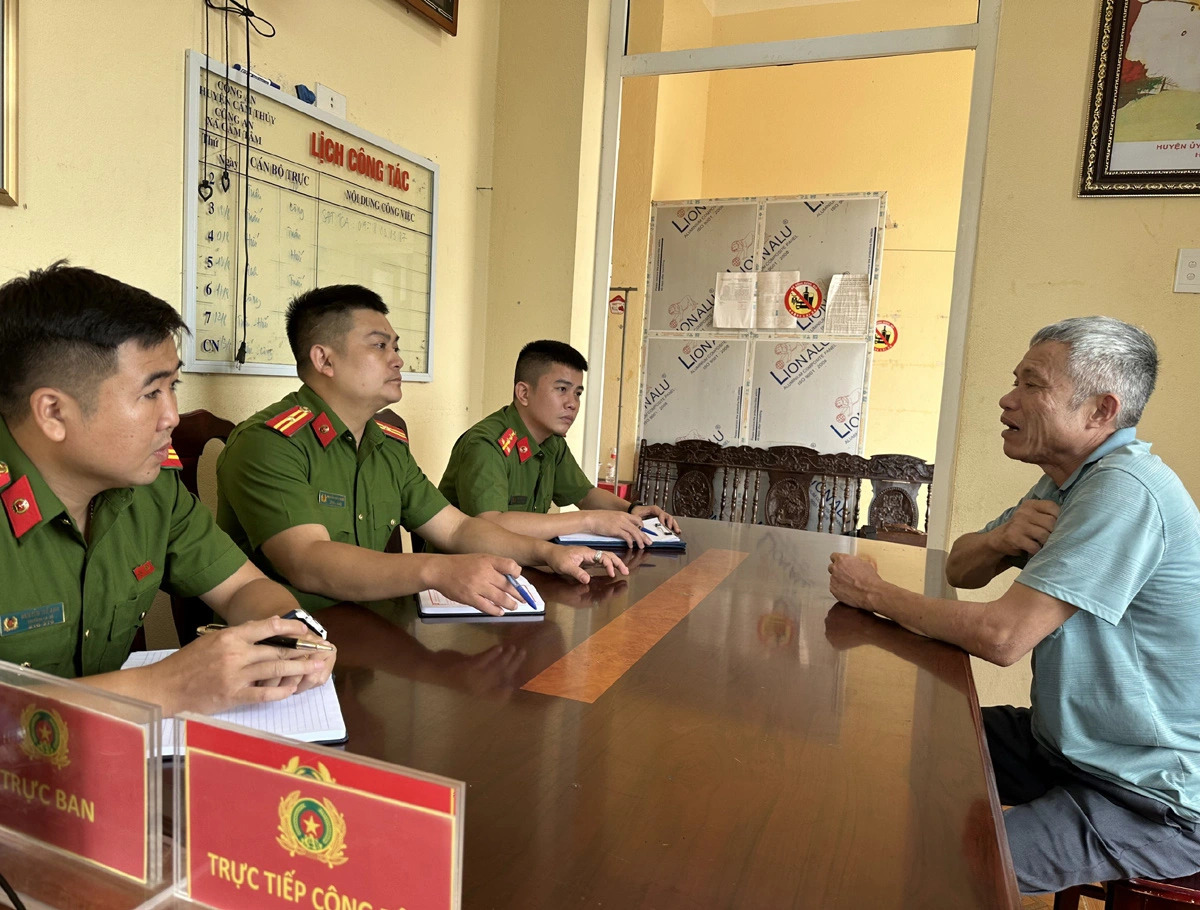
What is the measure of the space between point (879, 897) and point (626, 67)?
3.41m

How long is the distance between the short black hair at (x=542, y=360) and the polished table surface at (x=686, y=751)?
1191mm

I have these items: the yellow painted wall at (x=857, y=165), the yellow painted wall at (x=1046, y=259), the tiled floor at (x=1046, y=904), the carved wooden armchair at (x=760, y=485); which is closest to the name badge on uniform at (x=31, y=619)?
the tiled floor at (x=1046, y=904)

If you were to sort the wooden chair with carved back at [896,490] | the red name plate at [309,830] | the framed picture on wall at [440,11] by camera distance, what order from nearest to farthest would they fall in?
the red name plate at [309,830]
the framed picture on wall at [440,11]
the wooden chair with carved back at [896,490]

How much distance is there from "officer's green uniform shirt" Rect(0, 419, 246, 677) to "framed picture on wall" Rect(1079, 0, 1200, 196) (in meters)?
2.80

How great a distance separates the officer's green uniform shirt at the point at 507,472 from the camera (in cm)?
225

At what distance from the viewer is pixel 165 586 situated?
1.38 m

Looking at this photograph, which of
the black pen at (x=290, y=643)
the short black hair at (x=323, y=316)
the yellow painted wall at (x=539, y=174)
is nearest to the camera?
the black pen at (x=290, y=643)

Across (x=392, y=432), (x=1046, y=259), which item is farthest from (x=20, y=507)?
(x=1046, y=259)

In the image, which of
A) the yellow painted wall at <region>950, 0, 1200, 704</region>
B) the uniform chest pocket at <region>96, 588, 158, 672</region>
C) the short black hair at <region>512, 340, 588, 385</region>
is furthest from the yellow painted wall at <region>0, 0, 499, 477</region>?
the yellow painted wall at <region>950, 0, 1200, 704</region>

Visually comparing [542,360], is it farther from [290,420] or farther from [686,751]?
[686,751]

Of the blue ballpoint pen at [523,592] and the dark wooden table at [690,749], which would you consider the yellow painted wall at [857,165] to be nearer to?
the blue ballpoint pen at [523,592]

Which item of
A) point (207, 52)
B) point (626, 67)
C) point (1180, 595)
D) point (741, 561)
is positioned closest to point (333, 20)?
point (207, 52)

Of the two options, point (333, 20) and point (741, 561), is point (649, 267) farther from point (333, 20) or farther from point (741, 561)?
point (741, 561)

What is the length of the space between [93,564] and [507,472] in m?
1.37
